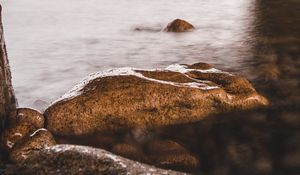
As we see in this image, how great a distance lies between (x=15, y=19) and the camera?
44.3 feet

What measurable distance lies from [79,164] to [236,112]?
7.65 ft

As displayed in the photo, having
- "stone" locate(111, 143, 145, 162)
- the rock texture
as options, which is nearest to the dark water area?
"stone" locate(111, 143, 145, 162)

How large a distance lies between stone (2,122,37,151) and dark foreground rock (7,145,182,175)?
2.14 feet

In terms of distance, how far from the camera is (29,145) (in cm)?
369

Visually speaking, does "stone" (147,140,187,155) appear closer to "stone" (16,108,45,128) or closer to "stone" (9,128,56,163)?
"stone" (9,128,56,163)

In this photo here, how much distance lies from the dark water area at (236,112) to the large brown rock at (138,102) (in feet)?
0.35

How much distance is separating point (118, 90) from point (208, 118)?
106 centimetres

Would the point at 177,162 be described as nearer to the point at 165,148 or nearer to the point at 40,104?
the point at 165,148

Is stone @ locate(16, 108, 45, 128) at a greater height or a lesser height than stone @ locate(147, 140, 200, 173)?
greater

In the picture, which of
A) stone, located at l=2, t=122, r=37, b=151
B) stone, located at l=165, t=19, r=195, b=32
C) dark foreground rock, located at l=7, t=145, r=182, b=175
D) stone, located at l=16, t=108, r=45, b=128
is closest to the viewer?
dark foreground rock, located at l=7, t=145, r=182, b=175

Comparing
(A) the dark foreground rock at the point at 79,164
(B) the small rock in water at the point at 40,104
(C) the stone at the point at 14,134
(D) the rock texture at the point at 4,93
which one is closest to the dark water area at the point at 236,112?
(B) the small rock in water at the point at 40,104

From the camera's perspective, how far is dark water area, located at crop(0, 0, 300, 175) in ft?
13.0

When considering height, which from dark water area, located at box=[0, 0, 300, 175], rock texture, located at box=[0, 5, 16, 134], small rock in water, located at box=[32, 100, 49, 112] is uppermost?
rock texture, located at box=[0, 5, 16, 134]

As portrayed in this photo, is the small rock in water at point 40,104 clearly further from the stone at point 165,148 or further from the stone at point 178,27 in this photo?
the stone at point 178,27
